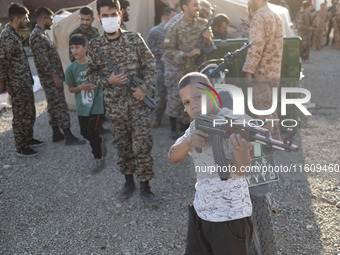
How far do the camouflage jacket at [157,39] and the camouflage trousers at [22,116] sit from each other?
2072mm

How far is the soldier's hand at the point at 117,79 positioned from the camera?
11.3 ft

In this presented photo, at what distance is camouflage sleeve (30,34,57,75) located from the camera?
538 cm

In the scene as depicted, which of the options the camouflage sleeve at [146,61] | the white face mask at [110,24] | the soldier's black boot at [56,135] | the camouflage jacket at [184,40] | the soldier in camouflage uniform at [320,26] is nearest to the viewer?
the white face mask at [110,24]

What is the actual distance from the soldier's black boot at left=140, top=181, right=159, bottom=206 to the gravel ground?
9 centimetres

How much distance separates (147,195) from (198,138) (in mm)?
1964

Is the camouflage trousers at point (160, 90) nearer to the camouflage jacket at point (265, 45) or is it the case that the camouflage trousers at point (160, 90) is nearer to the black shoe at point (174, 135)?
the black shoe at point (174, 135)

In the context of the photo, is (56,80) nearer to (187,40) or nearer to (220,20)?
(187,40)

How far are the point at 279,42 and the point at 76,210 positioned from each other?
289 cm

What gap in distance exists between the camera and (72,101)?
298 inches

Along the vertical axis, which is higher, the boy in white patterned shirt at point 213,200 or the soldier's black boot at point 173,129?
the boy in white patterned shirt at point 213,200

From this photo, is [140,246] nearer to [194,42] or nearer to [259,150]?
[259,150]

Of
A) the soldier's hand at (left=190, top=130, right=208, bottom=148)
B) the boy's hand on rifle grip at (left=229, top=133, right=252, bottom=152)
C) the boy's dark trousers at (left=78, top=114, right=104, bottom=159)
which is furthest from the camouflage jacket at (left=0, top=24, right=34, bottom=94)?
the boy's hand on rifle grip at (left=229, top=133, right=252, bottom=152)

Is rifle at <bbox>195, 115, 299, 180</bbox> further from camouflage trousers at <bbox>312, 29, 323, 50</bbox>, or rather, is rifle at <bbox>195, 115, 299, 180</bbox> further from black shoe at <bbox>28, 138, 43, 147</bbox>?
camouflage trousers at <bbox>312, 29, 323, 50</bbox>

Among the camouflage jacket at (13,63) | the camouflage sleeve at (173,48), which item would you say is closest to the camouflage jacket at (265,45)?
the camouflage sleeve at (173,48)
